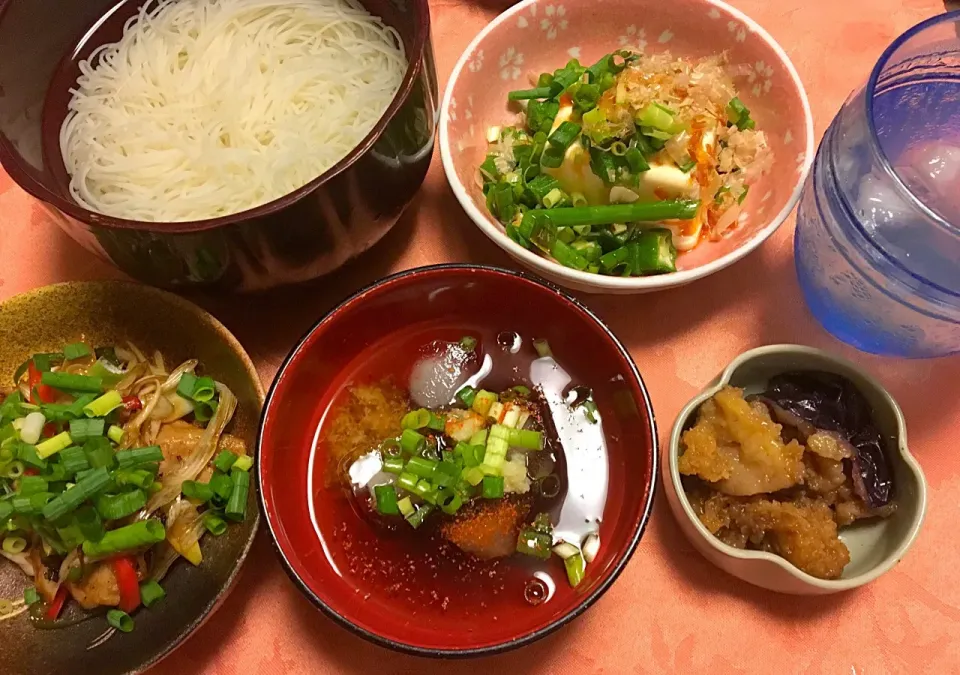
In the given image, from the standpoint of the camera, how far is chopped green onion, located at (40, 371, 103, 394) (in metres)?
1.25

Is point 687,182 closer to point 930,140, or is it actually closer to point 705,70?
point 705,70

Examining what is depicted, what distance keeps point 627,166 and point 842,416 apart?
0.61 m

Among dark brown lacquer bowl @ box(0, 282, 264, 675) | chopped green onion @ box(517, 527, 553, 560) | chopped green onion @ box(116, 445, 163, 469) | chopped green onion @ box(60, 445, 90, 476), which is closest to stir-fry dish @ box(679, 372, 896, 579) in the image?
chopped green onion @ box(517, 527, 553, 560)

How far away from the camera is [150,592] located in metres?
1.20

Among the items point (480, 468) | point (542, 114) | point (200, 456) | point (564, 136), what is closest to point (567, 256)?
point (564, 136)

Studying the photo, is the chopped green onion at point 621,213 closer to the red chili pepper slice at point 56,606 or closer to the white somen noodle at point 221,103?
the white somen noodle at point 221,103

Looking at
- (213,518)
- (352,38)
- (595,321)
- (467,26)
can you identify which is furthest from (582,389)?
(467,26)

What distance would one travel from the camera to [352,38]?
1438 millimetres

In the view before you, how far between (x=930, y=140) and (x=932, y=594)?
0.87 meters

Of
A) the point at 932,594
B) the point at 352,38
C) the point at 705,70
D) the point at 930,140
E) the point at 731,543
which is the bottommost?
the point at 932,594

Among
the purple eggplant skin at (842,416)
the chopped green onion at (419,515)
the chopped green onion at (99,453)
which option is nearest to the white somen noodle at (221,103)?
the chopped green onion at (99,453)

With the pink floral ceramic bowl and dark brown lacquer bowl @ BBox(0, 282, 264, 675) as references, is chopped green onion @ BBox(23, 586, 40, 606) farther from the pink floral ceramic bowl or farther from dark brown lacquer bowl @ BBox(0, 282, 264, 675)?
the pink floral ceramic bowl

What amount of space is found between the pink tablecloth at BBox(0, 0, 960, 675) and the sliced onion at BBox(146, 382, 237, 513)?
16 cm

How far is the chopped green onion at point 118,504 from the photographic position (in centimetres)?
117
